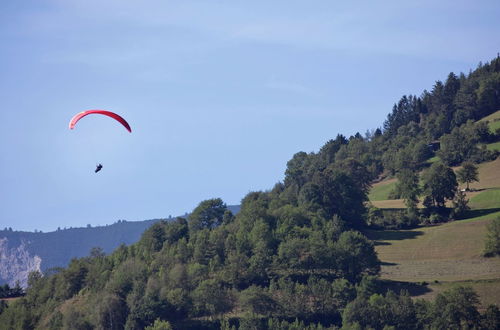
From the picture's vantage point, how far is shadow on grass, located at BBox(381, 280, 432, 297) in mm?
96062

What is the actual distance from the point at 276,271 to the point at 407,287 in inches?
666

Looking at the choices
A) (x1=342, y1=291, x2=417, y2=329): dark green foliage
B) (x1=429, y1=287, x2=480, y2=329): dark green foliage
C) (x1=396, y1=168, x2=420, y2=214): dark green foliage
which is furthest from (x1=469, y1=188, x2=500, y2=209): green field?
(x1=429, y1=287, x2=480, y2=329): dark green foliage

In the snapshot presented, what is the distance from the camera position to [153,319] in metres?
98.2

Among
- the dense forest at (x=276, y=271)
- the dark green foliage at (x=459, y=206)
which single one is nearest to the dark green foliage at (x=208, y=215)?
the dense forest at (x=276, y=271)

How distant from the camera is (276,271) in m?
106

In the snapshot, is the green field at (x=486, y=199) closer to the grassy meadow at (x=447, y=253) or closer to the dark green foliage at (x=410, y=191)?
the grassy meadow at (x=447, y=253)

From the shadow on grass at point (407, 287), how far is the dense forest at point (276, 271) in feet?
4.85

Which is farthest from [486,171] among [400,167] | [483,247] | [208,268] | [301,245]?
[208,268]

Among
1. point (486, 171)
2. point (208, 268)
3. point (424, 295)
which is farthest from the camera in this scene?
point (486, 171)

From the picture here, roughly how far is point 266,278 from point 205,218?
25.2 metres

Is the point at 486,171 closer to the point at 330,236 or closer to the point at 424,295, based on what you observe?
the point at 330,236

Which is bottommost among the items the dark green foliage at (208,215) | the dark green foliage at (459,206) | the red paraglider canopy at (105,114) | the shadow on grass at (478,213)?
the shadow on grass at (478,213)

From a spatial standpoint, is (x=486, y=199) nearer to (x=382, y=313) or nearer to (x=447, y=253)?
(x=447, y=253)

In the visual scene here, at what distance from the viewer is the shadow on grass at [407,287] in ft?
315
